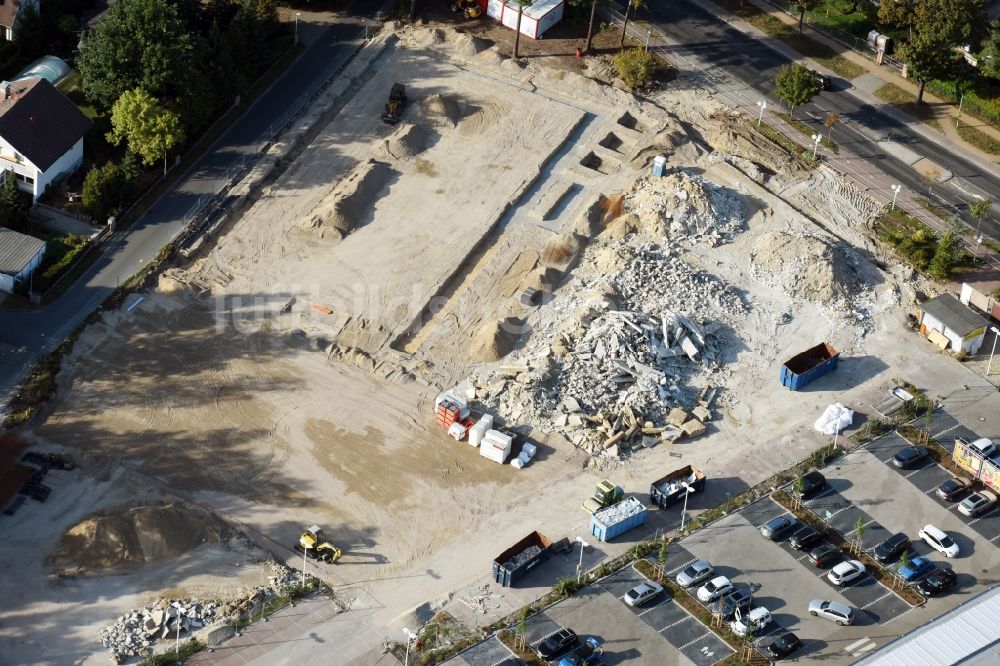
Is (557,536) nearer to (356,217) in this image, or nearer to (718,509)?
(718,509)

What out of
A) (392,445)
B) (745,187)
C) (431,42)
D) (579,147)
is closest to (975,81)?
(745,187)

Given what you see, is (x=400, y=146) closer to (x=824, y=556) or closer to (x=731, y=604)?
(x=824, y=556)

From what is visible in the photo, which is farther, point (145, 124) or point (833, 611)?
point (145, 124)

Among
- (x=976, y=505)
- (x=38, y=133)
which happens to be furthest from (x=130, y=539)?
(x=976, y=505)

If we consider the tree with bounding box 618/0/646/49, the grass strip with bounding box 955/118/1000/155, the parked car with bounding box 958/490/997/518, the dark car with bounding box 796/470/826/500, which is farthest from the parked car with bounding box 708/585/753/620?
the tree with bounding box 618/0/646/49

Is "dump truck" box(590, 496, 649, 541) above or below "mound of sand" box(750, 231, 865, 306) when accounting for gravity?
below

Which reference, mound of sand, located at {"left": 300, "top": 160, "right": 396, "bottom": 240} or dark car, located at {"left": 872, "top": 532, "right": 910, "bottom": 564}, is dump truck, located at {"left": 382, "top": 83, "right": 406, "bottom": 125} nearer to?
mound of sand, located at {"left": 300, "top": 160, "right": 396, "bottom": 240}
